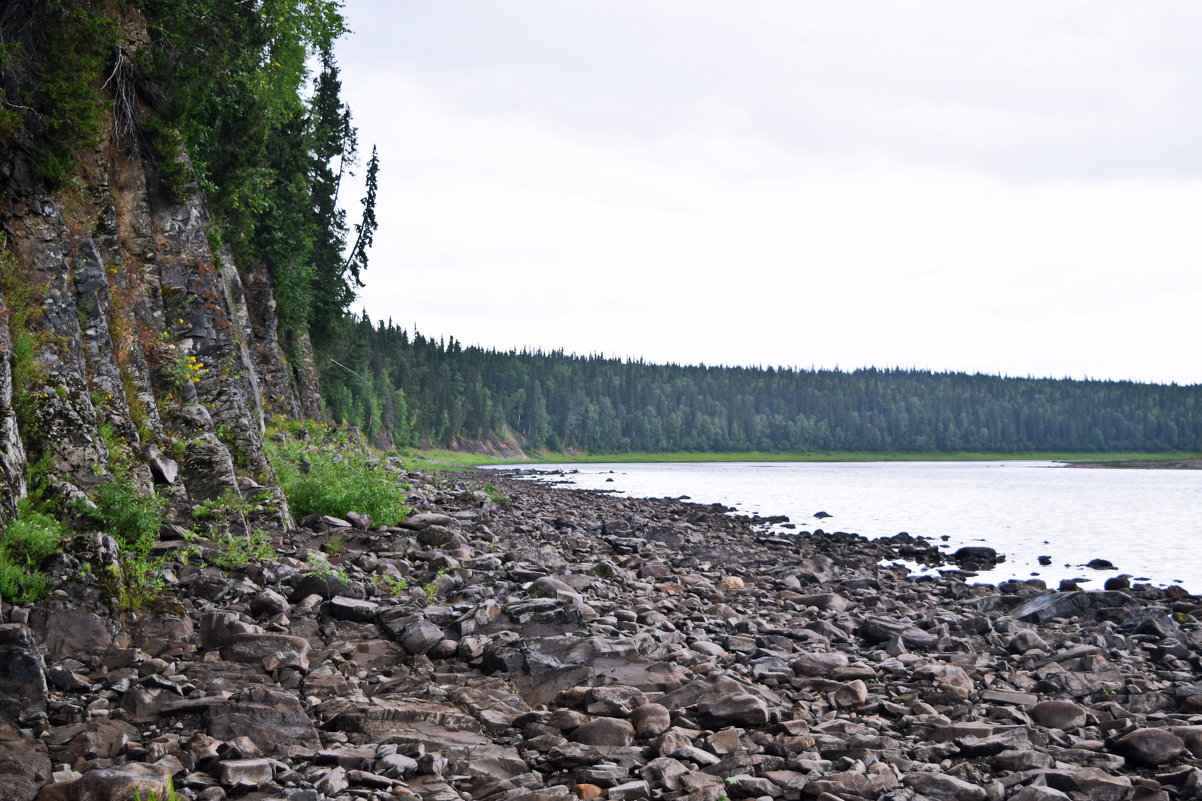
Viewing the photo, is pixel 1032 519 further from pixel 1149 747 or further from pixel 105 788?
pixel 105 788

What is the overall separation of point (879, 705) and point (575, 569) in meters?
6.18

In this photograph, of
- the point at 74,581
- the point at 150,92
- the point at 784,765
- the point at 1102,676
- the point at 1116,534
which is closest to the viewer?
the point at 784,765

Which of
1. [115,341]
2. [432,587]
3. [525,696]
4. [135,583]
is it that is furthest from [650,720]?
[115,341]

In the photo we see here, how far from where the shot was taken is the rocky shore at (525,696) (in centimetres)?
600

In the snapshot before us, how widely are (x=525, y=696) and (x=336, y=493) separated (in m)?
8.09

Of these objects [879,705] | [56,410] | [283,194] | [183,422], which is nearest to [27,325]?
[56,410]

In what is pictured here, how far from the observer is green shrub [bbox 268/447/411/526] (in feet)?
48.2

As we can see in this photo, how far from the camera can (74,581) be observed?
24.4 feet

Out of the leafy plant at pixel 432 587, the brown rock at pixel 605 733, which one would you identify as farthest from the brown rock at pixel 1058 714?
the leafy plant at pixel 432 587

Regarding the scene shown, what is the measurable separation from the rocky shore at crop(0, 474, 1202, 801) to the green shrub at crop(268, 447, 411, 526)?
82.0 inches

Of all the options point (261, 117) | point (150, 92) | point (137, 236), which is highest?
point (261, 117)

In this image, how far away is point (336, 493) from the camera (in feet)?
48.6

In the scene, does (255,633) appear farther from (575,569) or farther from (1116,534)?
(1116,534)

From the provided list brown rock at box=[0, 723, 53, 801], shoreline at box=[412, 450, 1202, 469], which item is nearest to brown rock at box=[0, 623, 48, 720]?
brown rock at box=[0, 723, 53, 801]
